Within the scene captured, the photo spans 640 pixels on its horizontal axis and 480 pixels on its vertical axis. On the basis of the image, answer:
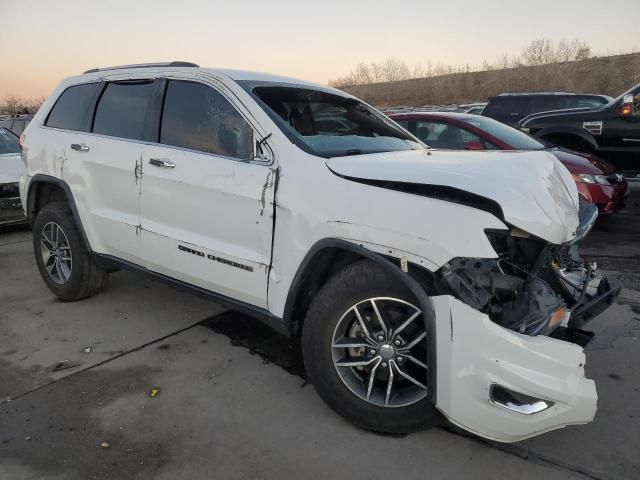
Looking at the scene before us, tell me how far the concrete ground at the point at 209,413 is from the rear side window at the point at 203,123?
1.43 m

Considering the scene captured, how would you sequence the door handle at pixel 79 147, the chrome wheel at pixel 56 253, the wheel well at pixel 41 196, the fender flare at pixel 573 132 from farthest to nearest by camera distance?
the fender flare at pixel 573 132 → the wheel well at pixel 41 196 → the chrome wheel at pixel 56 253 → the door handle at pixel 79 147

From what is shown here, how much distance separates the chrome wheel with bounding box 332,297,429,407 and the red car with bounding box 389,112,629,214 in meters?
4.15

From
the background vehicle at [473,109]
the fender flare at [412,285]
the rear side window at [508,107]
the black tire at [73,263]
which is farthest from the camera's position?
the background vehicle at [473,109]

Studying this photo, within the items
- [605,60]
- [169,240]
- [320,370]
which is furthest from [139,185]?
[605,60]

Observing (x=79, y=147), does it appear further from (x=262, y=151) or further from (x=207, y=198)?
(x=262, y=151)

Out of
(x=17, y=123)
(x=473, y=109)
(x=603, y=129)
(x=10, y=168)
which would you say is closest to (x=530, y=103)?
(x=603, y=129)

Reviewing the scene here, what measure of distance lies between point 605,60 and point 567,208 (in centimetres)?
5674

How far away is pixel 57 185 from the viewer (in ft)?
14.2

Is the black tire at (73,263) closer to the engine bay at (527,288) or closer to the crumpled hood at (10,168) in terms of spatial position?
the crumpled hood at (10,168)

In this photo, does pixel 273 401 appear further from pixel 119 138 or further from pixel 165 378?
pixel 119 138

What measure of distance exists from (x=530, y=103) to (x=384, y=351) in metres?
10.5

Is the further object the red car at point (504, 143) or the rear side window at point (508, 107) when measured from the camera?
the rear side window at point (508, 107)

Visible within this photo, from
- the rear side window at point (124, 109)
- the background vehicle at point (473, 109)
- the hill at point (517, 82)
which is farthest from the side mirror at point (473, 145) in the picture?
the hill at point (517, 82)

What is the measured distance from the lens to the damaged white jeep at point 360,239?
226 cm
